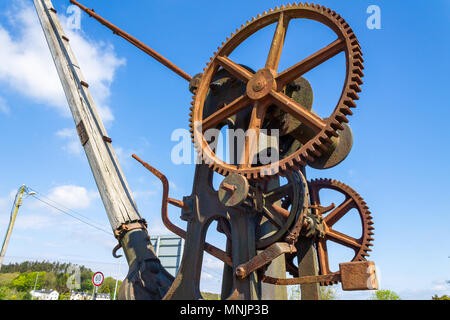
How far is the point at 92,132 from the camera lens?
550 cm

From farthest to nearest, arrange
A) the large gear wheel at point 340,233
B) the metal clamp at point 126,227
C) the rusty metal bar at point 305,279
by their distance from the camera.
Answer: the large gear wheel at point 340,233
the metal clamp at point 126,227
the rusty metal bar at point 305,279

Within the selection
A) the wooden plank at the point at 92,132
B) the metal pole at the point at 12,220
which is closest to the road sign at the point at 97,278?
the metal pole at the point at 12,220

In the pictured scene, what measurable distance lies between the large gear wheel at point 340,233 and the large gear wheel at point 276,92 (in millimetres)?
2179

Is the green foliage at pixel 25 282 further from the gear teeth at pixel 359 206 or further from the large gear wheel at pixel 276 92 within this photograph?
the large gear wheel at pixel 276 92

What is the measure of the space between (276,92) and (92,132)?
3235mm

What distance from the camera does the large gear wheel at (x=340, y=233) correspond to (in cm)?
525

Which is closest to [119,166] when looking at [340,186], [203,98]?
[203,98]

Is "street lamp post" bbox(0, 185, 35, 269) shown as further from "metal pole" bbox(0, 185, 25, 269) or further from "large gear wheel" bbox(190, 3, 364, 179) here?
"large gear wheel" bbox(190, 3, 364, 179)

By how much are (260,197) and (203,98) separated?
1468 mm

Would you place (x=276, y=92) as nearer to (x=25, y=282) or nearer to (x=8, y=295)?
(x=8, y=295)

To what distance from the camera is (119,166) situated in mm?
5434

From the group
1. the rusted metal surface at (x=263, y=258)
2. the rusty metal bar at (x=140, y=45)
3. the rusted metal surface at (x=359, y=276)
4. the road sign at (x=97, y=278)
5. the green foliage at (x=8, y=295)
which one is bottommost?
the rusted metal surface at (x=359, y=276)

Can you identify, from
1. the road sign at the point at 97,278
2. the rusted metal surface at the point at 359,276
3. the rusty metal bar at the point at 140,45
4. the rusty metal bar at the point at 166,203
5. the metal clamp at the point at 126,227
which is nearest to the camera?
the rusted metal surface at the point at 359,276
